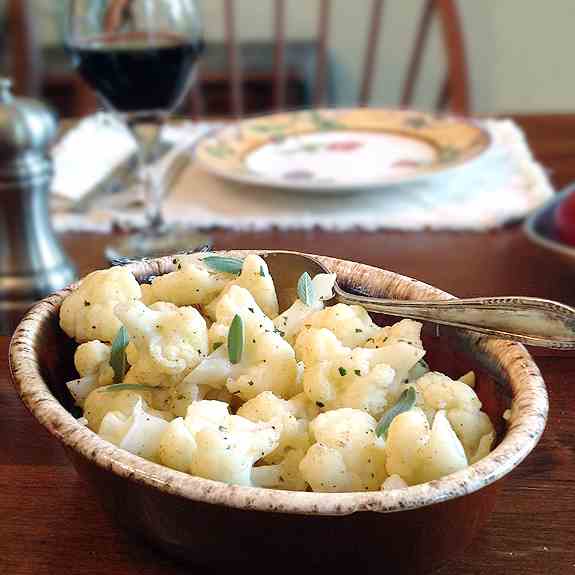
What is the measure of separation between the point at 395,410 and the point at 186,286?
0.44 feet

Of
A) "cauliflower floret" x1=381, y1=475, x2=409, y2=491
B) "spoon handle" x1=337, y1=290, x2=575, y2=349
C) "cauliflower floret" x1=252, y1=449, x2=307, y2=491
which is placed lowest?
"cauliflower floret" x1=252, y1=449, x2=307, y2=491

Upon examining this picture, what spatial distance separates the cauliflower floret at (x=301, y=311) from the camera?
415 millimetres

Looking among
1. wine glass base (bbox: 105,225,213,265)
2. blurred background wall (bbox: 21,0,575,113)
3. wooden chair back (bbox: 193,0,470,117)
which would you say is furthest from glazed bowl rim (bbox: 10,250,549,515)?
blurred background wall (bbox: 21,0,575,113)

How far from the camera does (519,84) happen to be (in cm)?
221

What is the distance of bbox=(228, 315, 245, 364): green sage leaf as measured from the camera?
376 millimetres

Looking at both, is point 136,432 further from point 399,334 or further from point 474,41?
point 474,41

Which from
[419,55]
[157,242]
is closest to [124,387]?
[157,242]

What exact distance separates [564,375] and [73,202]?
0.58m

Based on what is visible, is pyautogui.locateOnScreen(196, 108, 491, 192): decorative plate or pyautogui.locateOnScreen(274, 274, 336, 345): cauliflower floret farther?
pyautogui.locateOnScreen(196, 108, 491, 192): decorative plate

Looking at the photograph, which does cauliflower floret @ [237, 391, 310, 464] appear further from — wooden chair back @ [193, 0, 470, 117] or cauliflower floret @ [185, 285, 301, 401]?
wooden chair back @ [193, 0, 470, 117]

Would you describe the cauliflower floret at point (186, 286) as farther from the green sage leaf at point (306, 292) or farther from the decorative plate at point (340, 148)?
the decorative plate at point (340, 148)

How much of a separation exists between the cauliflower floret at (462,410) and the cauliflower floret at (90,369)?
148mm

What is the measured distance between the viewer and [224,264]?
0.44 metres

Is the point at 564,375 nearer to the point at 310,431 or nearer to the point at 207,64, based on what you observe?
the point at 310,431
